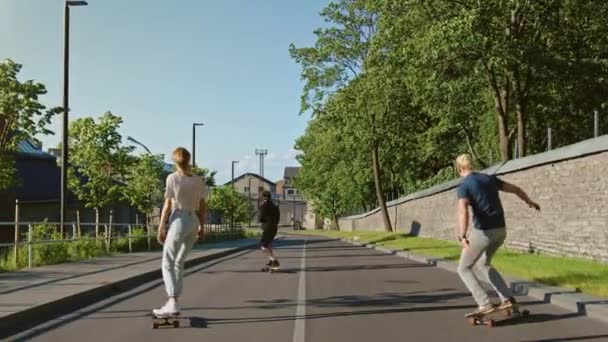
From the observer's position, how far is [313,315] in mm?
9891

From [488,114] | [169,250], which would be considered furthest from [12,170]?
[488,114]

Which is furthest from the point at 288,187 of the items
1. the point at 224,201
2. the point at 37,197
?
the point at 37,197

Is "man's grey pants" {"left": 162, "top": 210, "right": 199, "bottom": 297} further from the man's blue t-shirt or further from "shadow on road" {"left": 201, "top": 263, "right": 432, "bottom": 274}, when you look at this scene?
"shadow on road" {"left": 201, "top": 263, "right": 432, "bottom": 274}

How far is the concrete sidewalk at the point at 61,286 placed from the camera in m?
9.59

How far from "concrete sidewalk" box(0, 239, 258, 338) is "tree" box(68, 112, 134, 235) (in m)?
8.55

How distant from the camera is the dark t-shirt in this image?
18.0 metres

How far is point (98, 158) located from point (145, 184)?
28.3ft

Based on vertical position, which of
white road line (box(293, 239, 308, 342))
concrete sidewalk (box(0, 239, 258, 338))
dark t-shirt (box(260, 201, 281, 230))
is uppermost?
dark t-shirt (box(260, 201, 281, 230))

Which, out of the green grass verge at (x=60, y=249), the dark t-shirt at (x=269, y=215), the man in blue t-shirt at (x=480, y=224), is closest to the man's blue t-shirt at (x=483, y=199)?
the man in blue t-shirt at (x=480, y=224)

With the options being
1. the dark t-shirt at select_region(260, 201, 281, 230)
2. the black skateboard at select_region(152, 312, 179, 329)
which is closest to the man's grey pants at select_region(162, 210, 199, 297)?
the black skateboard at select_region(152, 312, 179, 329)

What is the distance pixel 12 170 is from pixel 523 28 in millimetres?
19513

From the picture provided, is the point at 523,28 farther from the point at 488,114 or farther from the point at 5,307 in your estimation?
the point at 5,307

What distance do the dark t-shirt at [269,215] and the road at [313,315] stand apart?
257 cm

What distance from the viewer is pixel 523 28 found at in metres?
29.1
